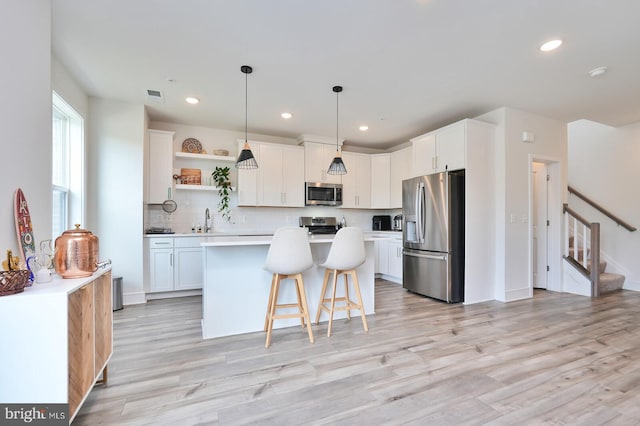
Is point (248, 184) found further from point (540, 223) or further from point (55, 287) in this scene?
point (540, 223)

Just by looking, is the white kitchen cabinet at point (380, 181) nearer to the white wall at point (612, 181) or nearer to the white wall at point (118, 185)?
the white wall at point (612, 181)

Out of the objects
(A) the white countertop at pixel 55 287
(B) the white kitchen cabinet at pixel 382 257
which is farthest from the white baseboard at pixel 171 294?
(B) the white kitchen cabinet at pixel 382 257

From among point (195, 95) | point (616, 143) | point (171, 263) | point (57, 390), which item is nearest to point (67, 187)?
point (171, 263)

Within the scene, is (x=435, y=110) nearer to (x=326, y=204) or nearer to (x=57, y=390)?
(x=326, y=204)

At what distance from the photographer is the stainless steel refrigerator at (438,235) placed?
3898 millimetres

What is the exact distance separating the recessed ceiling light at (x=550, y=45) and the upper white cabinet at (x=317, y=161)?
10.9ft

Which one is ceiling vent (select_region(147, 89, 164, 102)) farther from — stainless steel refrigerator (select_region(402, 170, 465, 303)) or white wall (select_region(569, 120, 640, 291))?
white wall (select_region(569, 120, 640, 291))

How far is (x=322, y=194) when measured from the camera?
5.35m

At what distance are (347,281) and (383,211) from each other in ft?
10.8

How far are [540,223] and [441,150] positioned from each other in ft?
7.20

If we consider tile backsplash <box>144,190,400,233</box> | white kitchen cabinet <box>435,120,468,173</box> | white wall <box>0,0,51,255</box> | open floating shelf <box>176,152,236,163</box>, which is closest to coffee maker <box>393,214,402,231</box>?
tile backsplash <box>144,190,400,233</box>

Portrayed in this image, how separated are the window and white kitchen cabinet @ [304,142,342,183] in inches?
123

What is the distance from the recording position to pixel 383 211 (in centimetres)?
622

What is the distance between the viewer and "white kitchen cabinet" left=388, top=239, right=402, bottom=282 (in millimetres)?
4980
